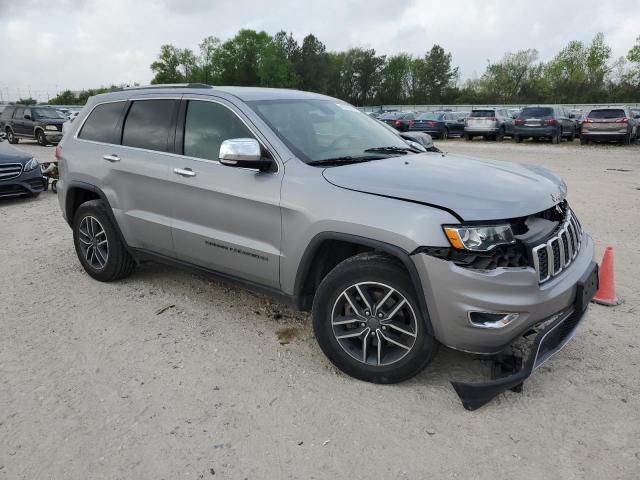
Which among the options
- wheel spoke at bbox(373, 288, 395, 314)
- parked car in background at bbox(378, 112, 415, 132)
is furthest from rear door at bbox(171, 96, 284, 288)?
parked car in background at bbox(378, 112, 415, 132)

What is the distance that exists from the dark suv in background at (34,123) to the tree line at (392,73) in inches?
2094

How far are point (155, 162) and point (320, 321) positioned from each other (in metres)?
1.97

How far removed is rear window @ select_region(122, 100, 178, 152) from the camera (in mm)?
4254

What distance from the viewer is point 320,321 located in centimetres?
332

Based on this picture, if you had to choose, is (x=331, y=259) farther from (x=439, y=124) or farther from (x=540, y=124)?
(x=439, y=124)

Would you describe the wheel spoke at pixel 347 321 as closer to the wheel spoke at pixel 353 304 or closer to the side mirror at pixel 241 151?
the wheel spoke at pixel 353 304

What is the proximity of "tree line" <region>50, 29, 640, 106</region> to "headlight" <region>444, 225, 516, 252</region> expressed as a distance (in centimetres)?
6306

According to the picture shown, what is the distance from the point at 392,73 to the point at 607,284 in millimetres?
95464

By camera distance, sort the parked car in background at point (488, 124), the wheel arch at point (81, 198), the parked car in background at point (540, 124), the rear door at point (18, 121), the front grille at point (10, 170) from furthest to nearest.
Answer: the parked car in background at point (488, 124)
the parked car in background at point (540, 124)
the rear door at point (18, 121)
the front grille at point (10, 170)
the wheel arch at point (81, 198)

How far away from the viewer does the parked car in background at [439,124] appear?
2572 cm

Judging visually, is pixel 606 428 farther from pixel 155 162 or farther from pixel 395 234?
pixel 155 162

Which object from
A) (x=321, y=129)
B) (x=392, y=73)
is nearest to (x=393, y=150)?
(x=321, y=129)

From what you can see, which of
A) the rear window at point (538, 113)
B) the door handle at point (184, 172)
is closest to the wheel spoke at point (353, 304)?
the door handle at point (184, 172)

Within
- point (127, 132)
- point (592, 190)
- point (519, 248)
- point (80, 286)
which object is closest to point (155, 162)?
point (127, 132)
